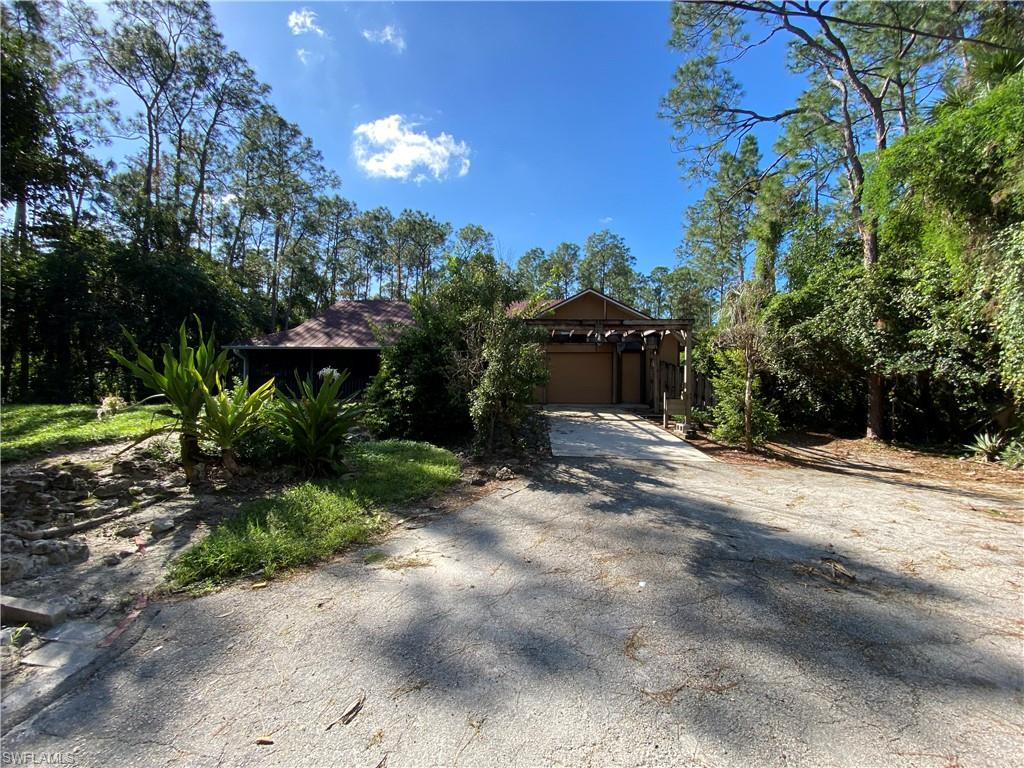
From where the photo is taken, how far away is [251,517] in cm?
386

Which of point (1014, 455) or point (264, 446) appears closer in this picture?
point (264, 446)

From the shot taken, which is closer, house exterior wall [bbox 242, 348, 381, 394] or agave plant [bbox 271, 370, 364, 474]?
agave plant [bbox 271, 370, 364, 474]

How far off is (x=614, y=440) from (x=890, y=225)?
7172mm

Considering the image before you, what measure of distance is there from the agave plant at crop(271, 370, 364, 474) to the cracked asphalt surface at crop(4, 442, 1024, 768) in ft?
7.08

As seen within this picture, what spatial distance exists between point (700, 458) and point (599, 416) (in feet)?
16.1

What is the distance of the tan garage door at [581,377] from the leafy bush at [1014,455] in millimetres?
10029

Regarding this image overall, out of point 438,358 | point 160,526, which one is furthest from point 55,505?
point 438,358

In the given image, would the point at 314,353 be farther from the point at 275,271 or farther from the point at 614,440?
the point at 275,271

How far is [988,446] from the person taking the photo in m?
7.46

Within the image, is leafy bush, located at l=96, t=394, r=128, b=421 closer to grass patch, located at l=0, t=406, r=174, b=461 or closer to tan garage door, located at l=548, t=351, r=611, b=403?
grass patch, located at l=0, t=406, r=174, b=461

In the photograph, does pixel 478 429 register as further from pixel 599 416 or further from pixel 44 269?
pixel 44 269

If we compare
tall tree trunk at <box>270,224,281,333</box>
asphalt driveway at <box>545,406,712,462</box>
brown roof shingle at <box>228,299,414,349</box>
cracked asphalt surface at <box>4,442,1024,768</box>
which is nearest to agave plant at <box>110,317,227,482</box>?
cracked asphalt surface at <box>4,442,1024,768</box>

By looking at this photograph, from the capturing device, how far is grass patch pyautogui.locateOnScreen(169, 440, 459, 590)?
300 cm

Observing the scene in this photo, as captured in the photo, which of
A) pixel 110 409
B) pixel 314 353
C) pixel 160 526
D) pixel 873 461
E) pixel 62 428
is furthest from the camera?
pixel 314 353
